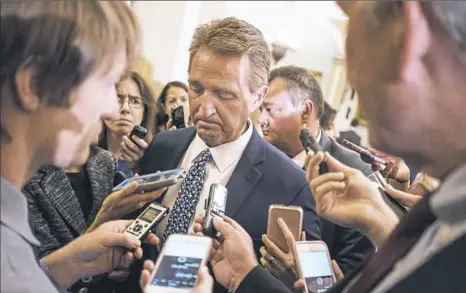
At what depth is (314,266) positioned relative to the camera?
1147 mm

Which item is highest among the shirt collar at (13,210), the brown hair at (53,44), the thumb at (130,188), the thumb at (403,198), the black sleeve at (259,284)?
the brown hair at (53,44)

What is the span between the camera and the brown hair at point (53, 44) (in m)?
0.64

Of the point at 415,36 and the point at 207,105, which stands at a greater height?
the point at 415,36

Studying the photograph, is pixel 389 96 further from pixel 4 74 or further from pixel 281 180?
pixel 281 180

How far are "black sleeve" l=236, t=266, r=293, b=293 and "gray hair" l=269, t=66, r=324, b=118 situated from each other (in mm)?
1430

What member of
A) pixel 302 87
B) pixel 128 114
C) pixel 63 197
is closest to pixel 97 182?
pixel 63 197

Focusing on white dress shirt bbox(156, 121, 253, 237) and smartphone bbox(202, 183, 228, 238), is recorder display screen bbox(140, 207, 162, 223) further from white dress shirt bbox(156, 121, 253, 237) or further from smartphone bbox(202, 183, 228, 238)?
white dress shirt bbox(156, 121, 253, 237)

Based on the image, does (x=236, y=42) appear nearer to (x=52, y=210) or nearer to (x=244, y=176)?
(x=244, y=176)

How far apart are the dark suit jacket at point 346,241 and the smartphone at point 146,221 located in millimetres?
588

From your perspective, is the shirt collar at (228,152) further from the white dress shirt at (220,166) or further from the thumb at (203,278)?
the thumb at (203,278)

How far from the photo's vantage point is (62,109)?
2.24 ft

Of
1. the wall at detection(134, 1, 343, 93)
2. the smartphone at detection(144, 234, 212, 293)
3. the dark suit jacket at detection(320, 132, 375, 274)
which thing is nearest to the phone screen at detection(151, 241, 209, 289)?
the smartphone at detection(144, 234, 212, 293)

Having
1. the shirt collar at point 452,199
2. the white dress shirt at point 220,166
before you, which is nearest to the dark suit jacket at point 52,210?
the white dress shirt at point 220,166

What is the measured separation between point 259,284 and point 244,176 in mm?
522
